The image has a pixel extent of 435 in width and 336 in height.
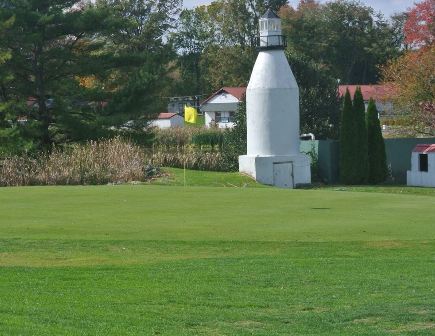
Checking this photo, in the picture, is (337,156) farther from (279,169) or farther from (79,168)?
(79,168)

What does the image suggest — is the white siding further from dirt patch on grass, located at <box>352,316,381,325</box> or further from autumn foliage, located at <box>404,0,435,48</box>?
dirt patch on grass, located at <box>352,316,381,325</box>

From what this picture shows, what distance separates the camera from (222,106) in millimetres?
97250

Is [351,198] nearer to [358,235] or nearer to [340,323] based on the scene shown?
[358,235]

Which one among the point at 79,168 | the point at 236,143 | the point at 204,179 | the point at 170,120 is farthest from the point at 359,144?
the point at 170,120

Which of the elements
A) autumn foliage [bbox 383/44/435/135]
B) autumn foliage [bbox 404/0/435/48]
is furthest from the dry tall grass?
autumn foliage [bbox 404/0/435/48]

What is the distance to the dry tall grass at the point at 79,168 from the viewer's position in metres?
36.0

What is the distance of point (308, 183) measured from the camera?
47406 millimetres

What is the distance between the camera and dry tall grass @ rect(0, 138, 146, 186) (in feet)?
118

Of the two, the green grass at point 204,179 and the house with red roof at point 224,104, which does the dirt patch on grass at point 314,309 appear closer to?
the green grass at point 204,179

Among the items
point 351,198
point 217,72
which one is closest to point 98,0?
point 217,72

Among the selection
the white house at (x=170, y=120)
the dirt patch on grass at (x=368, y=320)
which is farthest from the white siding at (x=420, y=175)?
the white house at (x=170, y=120)

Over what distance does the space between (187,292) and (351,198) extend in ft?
42.3

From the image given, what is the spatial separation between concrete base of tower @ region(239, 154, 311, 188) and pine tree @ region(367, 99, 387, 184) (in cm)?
321

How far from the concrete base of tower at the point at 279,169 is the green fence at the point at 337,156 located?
2.62 meters
